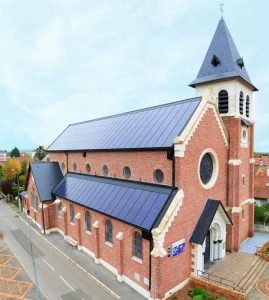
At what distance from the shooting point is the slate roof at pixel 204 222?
1797cm

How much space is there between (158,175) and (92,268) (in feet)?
33.6

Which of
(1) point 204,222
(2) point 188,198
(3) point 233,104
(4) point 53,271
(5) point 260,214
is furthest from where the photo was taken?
(5) point 260,214

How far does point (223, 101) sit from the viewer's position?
2336 cm

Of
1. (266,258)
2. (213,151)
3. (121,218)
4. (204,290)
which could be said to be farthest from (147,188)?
(266,258)

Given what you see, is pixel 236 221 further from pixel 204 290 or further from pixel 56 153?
pixel 56 153

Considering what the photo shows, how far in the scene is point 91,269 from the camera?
20.9 meters

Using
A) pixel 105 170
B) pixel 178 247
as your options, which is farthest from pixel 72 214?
pixel 178 247

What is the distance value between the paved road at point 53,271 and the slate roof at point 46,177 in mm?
5160

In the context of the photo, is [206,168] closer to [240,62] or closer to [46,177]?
[240,62]

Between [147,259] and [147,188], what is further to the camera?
[147,188]

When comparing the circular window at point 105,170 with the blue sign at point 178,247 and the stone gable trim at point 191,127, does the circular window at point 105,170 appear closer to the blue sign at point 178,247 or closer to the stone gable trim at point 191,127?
the stone gable trim at point 191,127

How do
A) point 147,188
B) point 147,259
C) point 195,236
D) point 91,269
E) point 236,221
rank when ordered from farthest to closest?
point 236,221 < point 91,269 < point 147,188 < point 195,236 < point 147,259

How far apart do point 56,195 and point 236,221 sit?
20329mm

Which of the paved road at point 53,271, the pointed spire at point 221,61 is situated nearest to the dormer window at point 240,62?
the pointed spire at point 221,61
